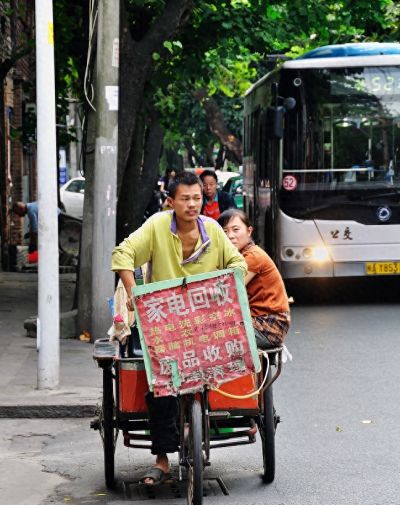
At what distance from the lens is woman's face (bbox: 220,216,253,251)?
7.18 meters

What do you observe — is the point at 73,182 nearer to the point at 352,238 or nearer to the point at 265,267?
the point at 352,238

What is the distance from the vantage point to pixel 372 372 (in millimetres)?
10789

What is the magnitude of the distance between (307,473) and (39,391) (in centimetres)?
305

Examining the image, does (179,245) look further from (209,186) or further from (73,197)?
(73,197)

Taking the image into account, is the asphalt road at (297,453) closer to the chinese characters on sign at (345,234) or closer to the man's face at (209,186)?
the man's face at (209,186)

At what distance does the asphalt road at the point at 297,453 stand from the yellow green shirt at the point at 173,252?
47.0 inches

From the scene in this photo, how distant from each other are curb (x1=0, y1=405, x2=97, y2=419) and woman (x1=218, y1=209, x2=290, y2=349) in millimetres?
2382

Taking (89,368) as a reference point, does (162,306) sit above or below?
above

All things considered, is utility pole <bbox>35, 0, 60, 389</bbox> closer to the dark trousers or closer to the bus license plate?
the dark trousers

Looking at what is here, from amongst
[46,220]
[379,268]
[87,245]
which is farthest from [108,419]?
[379,268]

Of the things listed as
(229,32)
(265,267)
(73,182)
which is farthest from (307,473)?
(73,182)

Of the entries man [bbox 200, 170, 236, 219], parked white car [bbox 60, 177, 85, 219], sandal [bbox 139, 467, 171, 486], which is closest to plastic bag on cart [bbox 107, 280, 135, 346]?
sandal [bbox 139, 467, 171, 486]

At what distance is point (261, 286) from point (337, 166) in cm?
862

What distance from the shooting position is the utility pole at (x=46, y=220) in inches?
380
